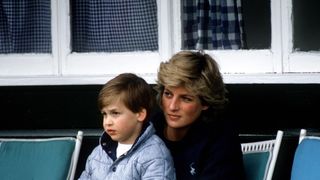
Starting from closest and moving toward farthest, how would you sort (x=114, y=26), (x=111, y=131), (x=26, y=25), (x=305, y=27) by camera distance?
(x=111, y=131)
(x=305, y=27)
(x=114, y=26)
(x=26, y=25)

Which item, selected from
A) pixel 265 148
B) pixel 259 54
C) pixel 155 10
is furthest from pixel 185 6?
pixel 265 148

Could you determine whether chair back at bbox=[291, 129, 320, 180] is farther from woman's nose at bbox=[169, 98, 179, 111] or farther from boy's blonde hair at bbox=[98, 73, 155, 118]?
boy's blonde hair at bbox=[98, 73, 155, 118]

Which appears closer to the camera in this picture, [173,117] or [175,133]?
[173,117]

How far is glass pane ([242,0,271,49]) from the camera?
4859 mm

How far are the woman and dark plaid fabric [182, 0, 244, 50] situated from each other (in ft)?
2.66

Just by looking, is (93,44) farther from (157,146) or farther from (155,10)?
(157,146)

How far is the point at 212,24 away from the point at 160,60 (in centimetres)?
37

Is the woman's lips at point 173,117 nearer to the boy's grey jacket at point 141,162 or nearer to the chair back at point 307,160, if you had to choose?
the boy's grey jacket at point 141,162

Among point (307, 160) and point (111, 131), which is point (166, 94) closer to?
point (111, 131)

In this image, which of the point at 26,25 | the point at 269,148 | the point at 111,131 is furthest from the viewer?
the point at 26,25

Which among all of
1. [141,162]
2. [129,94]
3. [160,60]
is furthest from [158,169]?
[160,60]

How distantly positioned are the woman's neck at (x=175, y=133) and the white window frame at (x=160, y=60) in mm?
712

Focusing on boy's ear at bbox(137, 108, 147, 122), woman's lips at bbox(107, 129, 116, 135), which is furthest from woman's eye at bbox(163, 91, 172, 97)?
woman's lips at bbox(107, 129, 116, 135)

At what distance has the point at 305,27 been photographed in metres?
4.79
